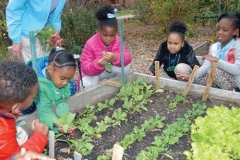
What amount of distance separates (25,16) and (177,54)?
179cm

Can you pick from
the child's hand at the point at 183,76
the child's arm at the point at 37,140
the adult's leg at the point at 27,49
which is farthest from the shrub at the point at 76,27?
the child's arm at the point at 37,140

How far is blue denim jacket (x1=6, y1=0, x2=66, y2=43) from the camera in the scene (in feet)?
9.91

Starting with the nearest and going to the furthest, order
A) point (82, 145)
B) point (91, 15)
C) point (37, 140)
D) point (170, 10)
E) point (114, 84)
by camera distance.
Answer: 1. point (37, 140)
2. point (82, 145)
3. point (114, 84)
4. point (91, 15)
5. point (170, 10)

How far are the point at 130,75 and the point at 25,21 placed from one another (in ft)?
4.24

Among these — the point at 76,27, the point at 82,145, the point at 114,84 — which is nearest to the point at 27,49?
the point at 114,84

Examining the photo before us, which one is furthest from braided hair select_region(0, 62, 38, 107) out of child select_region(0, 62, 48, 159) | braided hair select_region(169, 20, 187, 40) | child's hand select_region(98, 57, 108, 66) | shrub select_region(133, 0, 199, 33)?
shrub select_region(133, 0, 199, 33)

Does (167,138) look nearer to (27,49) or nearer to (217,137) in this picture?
(217,137)

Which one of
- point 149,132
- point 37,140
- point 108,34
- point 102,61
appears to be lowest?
point 149,132

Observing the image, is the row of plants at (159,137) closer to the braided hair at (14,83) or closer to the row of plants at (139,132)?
the row of plants at (139,132)

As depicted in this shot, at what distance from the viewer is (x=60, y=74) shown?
2.42 m

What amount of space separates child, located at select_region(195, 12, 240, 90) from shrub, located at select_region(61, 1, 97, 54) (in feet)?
9.80

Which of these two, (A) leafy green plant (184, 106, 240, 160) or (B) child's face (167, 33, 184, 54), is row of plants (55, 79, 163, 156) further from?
(B) child's face (167, 33, 184, 54)

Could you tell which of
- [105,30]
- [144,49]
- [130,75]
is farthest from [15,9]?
[144,49]

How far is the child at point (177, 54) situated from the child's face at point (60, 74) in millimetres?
1368
